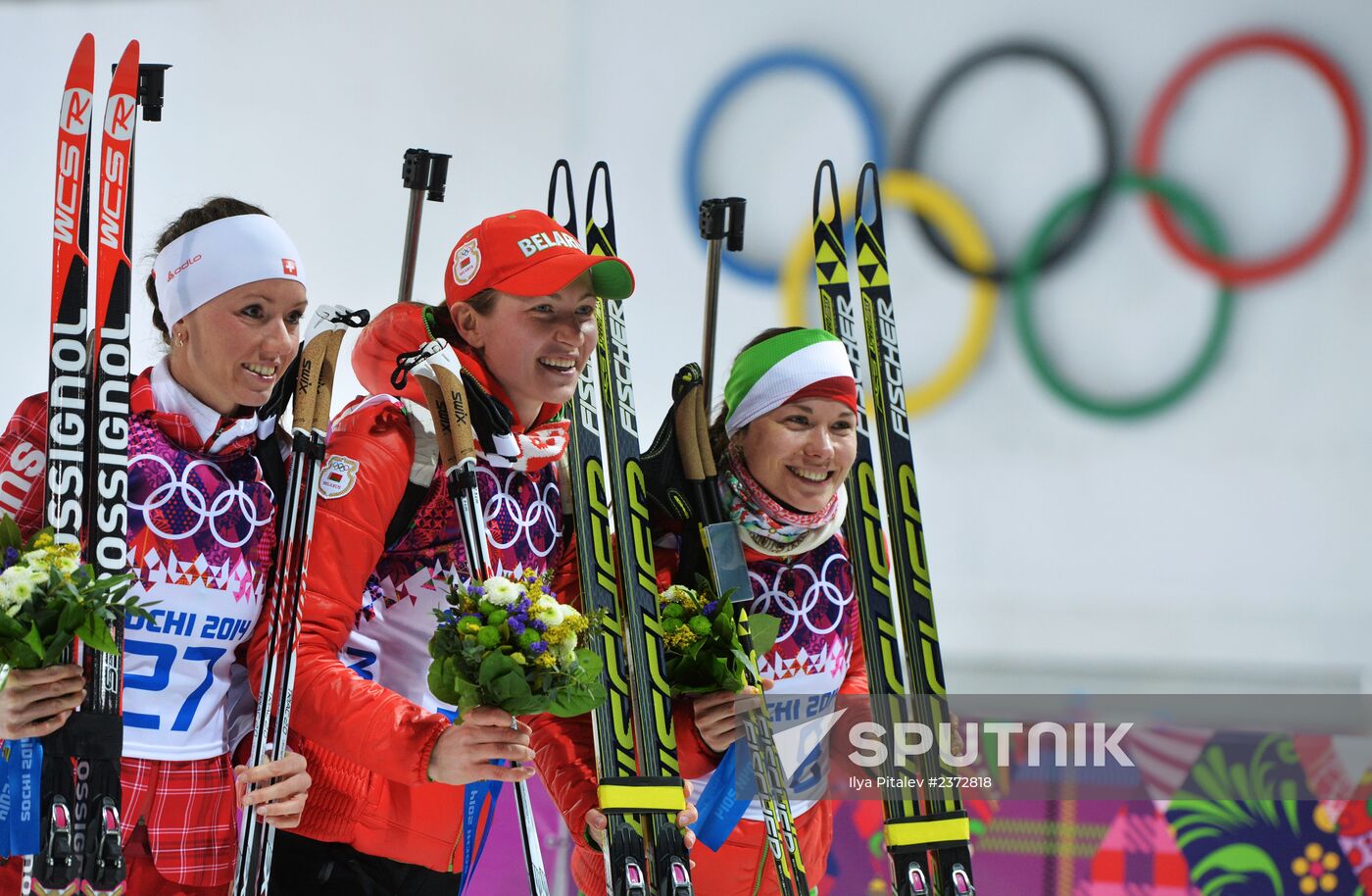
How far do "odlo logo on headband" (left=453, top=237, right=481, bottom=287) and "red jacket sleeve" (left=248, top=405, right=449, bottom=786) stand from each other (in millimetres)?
276

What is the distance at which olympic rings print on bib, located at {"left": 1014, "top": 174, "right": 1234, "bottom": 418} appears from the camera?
514 cm

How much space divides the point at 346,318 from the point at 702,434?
2.11ft

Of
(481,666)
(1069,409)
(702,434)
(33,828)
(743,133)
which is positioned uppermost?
(743,133)

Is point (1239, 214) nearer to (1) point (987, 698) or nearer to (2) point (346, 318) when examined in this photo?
(1) point (987, 698)

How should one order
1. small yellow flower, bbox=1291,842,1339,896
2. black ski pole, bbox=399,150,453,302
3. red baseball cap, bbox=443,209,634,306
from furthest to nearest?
small yellow flower, bbox=1291,842,1339,896 < black ski pole, bbox=399,150,453,302 < red baseball cap, bbox=443,209,634,306

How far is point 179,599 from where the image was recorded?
1.92m

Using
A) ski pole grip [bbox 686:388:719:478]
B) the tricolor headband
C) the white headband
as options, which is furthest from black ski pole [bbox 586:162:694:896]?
the white headband

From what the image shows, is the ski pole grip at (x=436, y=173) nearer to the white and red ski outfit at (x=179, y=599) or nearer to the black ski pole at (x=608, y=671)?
the black ski pole at (x=608, y=671)

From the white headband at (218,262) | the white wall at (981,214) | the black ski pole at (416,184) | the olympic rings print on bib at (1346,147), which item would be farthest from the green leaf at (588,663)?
the olympic rings print on bib at (1346,147)

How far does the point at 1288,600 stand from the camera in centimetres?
504

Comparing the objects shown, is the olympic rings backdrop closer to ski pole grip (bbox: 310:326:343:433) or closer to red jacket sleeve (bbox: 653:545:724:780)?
red jacket sleeve (bbox: 653:545:724:780)

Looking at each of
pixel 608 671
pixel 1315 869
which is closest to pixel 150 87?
pixel 608 671

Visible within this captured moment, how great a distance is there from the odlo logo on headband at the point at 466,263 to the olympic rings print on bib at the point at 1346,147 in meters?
3.55

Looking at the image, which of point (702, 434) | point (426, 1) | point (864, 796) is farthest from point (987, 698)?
point (426, 1)
